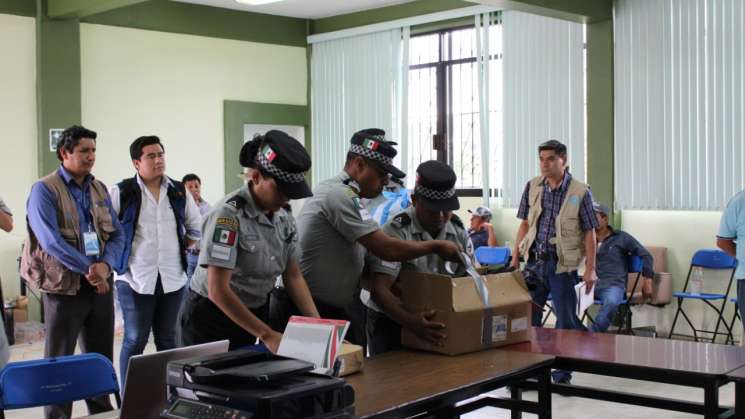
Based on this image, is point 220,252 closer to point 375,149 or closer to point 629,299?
point 375,149

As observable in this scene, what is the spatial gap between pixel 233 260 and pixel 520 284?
1.24 metres

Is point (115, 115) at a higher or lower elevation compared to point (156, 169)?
higher

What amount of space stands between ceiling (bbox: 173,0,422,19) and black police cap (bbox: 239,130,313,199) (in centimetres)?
721

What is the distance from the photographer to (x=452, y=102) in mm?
9742

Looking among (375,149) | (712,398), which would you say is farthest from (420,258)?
(712,398)

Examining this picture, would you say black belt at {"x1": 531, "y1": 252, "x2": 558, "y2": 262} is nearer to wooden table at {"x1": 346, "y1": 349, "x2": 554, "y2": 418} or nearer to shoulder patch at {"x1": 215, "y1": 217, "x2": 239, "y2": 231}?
wooden table at {"x1": 346, "y1": 349, "x2": 554, "y2": 418}

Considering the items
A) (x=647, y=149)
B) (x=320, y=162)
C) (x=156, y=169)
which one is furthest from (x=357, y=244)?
(x=320, y=162)

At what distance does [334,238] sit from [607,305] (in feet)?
12.2

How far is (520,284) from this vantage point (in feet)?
12.1

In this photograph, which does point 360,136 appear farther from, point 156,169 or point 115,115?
point 115,115

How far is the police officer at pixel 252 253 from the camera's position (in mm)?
3068

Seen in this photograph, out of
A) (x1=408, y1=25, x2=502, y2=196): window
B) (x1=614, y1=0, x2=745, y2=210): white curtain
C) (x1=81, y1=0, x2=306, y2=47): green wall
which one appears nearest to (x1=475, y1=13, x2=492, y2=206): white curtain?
(x1=408, y1=25, x2=502, y2=196): window

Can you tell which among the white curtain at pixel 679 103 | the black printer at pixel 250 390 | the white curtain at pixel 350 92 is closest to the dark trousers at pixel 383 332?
the black printer at pixel 250 390

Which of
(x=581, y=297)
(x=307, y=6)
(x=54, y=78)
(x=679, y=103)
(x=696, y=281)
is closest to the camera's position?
(x=581, y=297)
